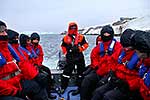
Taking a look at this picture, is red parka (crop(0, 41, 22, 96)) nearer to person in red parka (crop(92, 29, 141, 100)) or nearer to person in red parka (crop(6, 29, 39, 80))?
person in red parka (crop(6, 29, 39, 80))

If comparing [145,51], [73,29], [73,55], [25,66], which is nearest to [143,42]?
[145,51]

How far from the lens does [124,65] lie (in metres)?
3.48

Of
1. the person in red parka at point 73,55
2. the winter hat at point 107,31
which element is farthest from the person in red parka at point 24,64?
the person in red parka at point 73,55

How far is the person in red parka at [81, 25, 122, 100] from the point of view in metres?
4.50

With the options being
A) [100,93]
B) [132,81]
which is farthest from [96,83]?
[132,81]

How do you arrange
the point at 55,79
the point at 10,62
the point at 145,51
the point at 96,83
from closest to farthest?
the point at 145,51 < the point at 10,62 < the point at 96,83 < the point at 55,79

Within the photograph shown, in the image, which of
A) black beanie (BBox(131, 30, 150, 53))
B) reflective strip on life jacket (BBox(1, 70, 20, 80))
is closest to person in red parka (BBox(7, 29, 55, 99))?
reflective strip on life jacket (BBox(1, 70, 20, 80))

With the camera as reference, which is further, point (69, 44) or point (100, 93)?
point (69, 44)

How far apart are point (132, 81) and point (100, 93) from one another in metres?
0.73

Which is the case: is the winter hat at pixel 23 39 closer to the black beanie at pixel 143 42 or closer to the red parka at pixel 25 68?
the red parka at pixel 25 68

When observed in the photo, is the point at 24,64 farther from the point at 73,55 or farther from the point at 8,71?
the point at 73,55

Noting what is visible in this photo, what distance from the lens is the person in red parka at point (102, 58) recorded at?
4.50m

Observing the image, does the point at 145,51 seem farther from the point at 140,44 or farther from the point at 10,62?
the point at 10,62

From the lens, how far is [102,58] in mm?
4566
